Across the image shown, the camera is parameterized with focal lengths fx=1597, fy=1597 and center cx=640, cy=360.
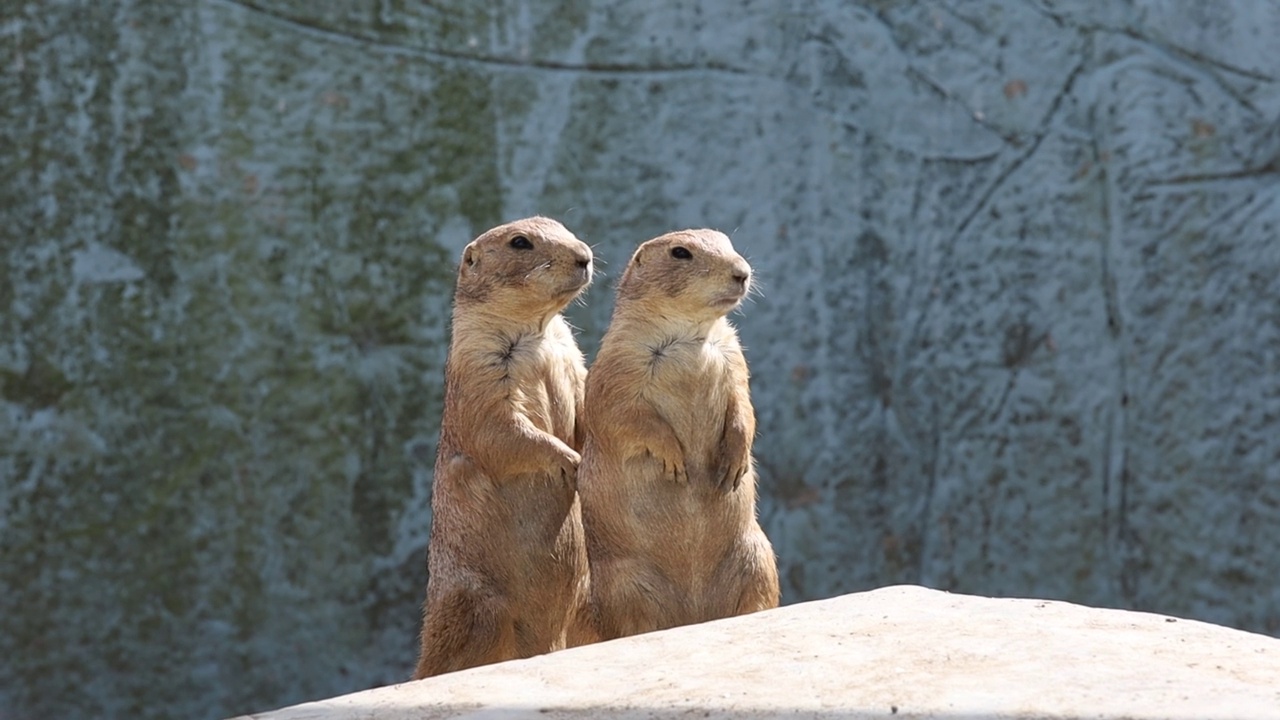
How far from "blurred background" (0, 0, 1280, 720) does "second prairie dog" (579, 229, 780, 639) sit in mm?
2028

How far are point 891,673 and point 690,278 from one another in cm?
194

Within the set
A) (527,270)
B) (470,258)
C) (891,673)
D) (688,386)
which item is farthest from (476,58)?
(891,673)

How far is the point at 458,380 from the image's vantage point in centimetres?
509

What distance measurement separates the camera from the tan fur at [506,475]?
16.4 feet

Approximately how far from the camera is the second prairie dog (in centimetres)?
507

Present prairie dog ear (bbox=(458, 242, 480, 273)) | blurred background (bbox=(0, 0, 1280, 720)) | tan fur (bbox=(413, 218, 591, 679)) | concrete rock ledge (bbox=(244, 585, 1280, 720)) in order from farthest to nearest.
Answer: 1. blurred background (bbox=(0, 0, 1280, 720))
2. prairie dog ear (bbox=(458, 242, 480, 273))
3. tan fur (bbox=(413, 218, 591, 679))
4. concrete rock ledge (bbox=(244, 585, 1280, 720))

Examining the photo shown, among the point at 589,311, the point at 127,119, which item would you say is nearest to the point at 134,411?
the point at 127,119

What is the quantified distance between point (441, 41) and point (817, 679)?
4371 mm

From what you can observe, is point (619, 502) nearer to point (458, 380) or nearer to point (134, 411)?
point (458, 380)

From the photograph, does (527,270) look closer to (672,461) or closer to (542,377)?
(542,377)

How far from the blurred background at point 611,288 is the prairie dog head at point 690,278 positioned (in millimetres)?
1980

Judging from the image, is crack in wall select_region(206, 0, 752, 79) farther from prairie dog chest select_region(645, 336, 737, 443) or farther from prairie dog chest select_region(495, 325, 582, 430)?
prairie dog chest select_region(645, 336, 737, 443)

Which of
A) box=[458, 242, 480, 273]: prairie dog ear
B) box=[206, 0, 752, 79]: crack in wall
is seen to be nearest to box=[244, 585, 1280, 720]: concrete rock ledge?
box=[458, 242, 480, 273]: prairie dog ear

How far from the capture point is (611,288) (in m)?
7.04
